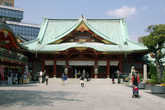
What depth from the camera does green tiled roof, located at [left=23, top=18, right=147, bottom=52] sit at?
110 feet

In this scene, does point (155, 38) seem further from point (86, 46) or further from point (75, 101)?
point (75, 101)

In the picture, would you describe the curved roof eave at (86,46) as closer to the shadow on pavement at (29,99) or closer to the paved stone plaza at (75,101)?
the paved stone plaza at (75,101)

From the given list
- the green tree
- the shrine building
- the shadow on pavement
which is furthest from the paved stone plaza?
the shrine building

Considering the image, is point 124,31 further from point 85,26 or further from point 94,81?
point 94,81

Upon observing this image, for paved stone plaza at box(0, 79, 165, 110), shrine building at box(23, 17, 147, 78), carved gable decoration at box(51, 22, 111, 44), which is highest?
carved gable decoration at box(51, 22, 111, 44)

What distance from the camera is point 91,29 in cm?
3481

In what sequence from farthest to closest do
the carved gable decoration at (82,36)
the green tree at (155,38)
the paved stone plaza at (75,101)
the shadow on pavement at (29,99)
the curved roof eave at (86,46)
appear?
1. the carved gable decoration at (82,36)
2. the curved roof eave at (86,46)
3. the green tree at (155,38)
4. the shadow on pavement at (29,99)
5. the paved stone plaza at (75,101)

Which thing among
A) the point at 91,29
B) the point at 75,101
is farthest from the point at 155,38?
the point at 75,101

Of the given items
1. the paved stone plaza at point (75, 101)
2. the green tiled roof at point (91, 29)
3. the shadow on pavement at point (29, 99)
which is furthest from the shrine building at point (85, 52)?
the shadow on pavement at point (29, 99)

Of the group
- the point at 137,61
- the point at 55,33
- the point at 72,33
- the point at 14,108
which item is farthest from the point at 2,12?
the point at 14,108

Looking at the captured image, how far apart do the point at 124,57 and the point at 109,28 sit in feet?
28.5

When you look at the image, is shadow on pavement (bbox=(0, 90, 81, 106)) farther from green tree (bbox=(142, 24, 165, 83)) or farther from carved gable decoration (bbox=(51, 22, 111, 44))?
carved gable decoration (bbox=(51, 22, 111, 44))

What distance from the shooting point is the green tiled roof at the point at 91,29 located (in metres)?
33.5

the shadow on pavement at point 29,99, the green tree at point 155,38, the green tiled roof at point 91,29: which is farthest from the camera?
the green tiled roof at point 91,29
